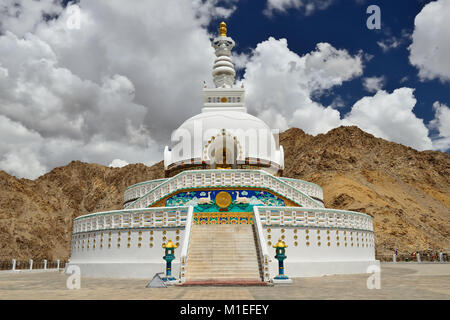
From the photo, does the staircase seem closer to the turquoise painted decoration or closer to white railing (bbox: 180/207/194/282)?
white railing (bbox: 180/207/194/282)

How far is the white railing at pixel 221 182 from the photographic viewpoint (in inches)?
915

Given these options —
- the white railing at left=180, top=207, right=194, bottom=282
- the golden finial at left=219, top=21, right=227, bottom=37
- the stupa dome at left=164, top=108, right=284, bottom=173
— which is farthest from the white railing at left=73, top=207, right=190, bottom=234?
the golden finial at left=219, top=21, right=227, bottom=37

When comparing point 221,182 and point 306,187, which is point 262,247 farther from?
point 306,187

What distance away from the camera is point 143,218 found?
20.2m

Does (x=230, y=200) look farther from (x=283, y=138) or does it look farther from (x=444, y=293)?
(x=283, y=138)

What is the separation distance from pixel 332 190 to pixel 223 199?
172 feet

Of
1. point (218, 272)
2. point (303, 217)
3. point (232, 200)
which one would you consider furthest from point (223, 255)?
point (232, 200)

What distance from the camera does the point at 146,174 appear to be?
104 meters

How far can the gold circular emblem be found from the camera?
74.2 ft

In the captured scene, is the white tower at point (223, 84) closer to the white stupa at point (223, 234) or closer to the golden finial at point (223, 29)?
the golden finial at point (223, 29)

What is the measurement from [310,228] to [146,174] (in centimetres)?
8727

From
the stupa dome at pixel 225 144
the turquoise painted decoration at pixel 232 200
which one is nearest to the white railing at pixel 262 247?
the turquoise painted decoration at pixel 232 200

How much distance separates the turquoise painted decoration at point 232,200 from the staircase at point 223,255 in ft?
8.09
